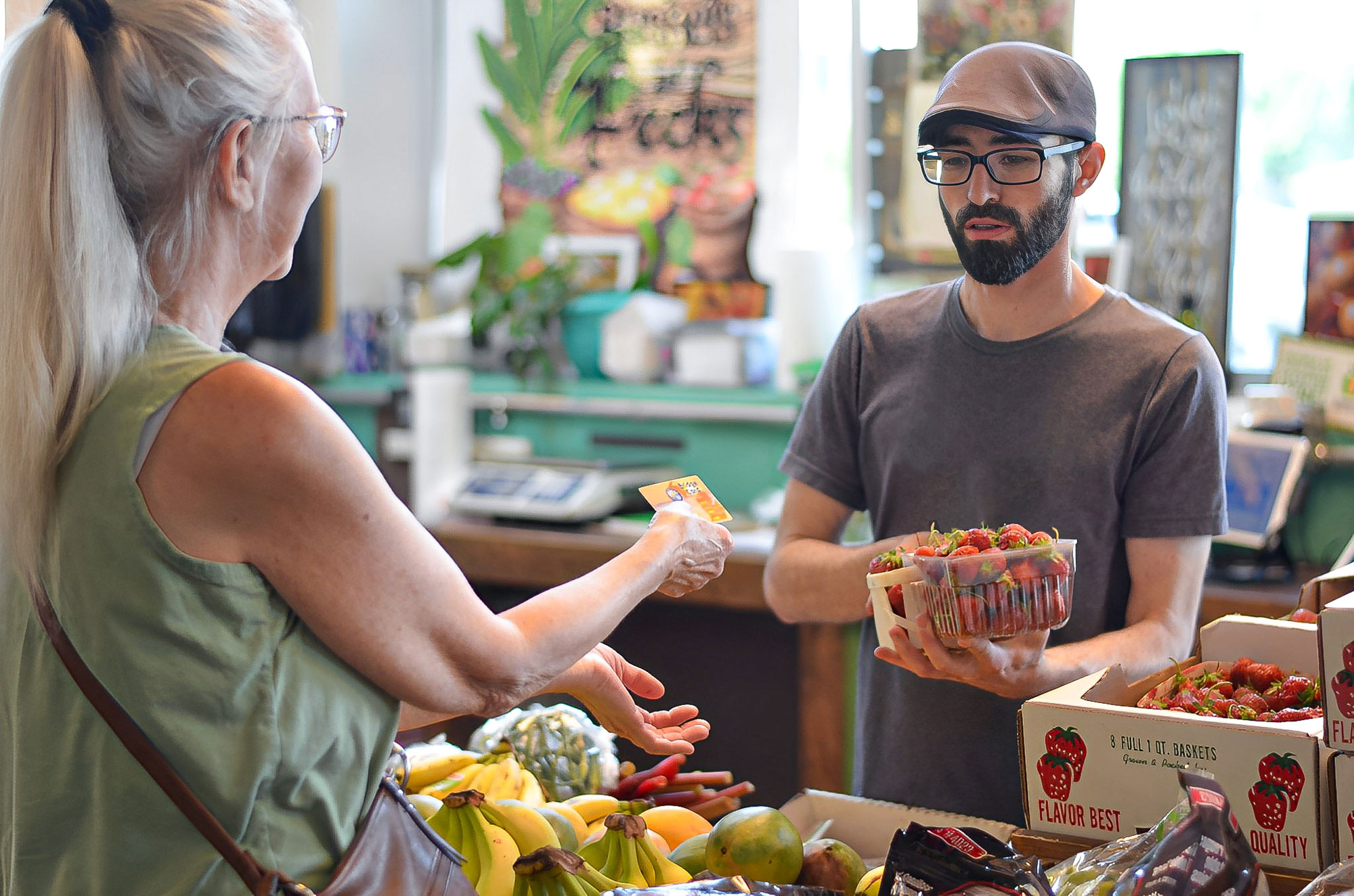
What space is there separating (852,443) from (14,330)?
1.22 meters

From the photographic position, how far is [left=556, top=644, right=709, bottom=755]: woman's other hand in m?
1.42

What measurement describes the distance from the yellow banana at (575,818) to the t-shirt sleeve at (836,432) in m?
0.61

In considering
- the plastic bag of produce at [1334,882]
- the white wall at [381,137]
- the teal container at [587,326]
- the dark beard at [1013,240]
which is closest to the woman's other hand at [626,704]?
the plastic bag of produce at [1334,882]

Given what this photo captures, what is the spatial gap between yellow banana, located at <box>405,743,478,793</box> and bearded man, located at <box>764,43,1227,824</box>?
533 millimetres

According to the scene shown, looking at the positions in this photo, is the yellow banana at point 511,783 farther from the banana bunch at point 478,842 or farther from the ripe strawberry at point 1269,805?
the ripe strawberry at point 1269,805

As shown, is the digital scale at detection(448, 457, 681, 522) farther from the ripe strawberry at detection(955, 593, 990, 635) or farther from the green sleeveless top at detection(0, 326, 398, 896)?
the green sleeveless top at detection(0, 326, 398, 896)

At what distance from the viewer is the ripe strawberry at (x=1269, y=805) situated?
4.10 ft

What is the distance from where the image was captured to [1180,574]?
1.69 metres

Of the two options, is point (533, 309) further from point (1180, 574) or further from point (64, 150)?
point (64, 150)

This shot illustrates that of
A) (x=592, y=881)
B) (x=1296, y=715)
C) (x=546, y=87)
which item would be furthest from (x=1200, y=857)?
(x=546, y=87)

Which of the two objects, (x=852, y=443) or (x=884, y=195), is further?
(x=884, y=195)

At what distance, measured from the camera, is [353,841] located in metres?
1.12

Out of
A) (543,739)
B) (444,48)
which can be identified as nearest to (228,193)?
(543,739)

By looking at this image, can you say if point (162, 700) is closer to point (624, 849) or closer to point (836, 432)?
point (624, 849)
